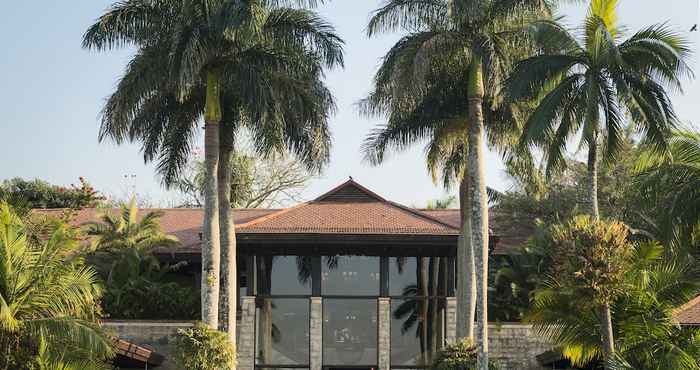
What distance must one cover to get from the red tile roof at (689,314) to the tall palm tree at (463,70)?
17.0 feet

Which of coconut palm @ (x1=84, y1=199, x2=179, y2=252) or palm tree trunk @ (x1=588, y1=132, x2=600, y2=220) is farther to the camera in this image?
coconut palm @ (x1=84, y1=199, x2=179, y2=252)

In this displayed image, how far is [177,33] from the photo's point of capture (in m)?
25.9

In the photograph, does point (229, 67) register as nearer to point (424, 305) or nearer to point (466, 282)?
point (466, 282)

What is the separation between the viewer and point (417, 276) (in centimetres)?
3272

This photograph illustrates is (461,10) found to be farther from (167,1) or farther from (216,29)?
(167,1)

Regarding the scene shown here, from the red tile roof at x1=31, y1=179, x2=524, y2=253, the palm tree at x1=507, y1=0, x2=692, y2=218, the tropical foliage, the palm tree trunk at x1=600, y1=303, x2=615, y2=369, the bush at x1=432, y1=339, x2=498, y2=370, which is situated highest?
the palm tree at x1=507, y1=0, x2=692, y2=218

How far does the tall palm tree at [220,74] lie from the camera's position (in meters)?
26.1

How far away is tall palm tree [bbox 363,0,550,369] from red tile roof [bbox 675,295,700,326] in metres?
5.18

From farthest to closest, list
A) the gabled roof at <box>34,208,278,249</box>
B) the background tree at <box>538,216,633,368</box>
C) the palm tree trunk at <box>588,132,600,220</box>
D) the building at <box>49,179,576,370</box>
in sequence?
the gabled roof at <box>34,208,278,249</box>, the building at <box>49,179,576,370</box>, the palm tree trunk at <box>588,132,600,220</box>, the background tree at <box>538,216,633,368</box>

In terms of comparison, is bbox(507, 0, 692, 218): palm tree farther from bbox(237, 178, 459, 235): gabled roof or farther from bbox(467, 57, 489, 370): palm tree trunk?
bbox(237, 178, 459, 235): gabled roof

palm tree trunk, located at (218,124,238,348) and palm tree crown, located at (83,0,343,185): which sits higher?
palm tree crown, located at (83,0,343,185)

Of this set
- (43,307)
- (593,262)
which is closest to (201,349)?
(43,307)

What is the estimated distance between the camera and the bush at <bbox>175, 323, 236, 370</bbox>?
2611 cm

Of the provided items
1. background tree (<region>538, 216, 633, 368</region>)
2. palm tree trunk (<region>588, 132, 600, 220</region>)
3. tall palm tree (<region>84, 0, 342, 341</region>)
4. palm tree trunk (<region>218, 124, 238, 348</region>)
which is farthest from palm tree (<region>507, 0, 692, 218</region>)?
palm tree trunk (<region>218, 124, 238, 348</region>)
